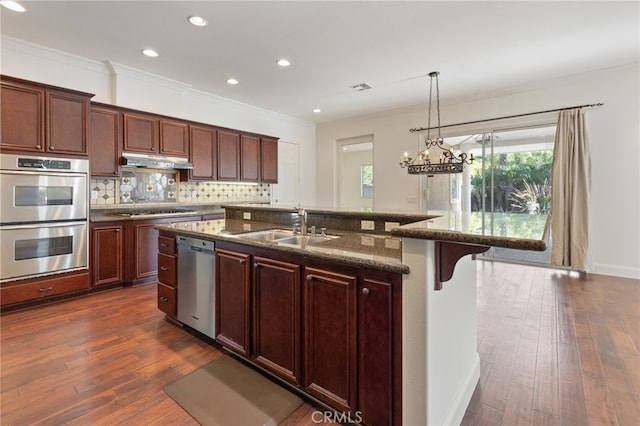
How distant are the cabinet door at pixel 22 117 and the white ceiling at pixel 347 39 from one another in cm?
68

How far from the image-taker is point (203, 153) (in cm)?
496

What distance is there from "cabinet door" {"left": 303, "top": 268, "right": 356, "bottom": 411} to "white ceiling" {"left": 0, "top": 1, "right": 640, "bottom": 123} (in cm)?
251

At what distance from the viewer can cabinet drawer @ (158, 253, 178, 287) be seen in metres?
2.72

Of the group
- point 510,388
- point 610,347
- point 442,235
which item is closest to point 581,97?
point 610,347

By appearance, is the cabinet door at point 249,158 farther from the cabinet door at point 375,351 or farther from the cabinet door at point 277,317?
the cabinet door at point 375,351

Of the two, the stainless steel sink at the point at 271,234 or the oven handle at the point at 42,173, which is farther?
the oven handle at the point at 42,173

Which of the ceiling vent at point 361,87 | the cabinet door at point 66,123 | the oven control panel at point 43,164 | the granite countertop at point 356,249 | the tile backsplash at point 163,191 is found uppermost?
the ceiling vent at point 361,87

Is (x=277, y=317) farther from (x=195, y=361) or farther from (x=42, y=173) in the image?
(x=42, y=173)

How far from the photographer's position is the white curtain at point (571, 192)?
442 centimetres

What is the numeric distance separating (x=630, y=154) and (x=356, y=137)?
4.54 m

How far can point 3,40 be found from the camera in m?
3.34

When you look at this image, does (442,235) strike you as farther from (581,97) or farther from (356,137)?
(356,137)

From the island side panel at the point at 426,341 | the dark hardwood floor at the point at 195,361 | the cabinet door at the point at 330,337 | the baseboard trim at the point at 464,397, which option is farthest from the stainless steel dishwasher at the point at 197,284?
the baseboard trim at the point at 464,397
